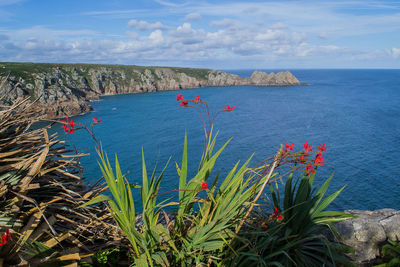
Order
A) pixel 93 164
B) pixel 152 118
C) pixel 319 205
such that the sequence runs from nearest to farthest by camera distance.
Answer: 1. pixel 319 205
2. pixel 93 164
3. pixel 152 118

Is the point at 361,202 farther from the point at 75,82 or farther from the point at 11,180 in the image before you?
the point at 75,82

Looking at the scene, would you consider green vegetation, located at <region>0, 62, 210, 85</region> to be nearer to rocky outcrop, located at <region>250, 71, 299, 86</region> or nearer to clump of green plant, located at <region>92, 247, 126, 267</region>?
rocky outcrop, located at <region>250, 71, 299, 86</region>

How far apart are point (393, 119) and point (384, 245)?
5399 cm

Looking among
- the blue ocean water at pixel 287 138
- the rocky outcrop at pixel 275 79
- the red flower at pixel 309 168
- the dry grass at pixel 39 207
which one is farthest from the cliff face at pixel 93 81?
the red flower at pixel 309 168

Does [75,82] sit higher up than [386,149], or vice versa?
[75,82]

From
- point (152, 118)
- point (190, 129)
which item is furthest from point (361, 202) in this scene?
point (152, 118)

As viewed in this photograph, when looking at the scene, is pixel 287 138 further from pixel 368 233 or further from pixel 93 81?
pixel 93 81

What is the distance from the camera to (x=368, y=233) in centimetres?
362

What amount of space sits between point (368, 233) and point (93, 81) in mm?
107809

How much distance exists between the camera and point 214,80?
434ft

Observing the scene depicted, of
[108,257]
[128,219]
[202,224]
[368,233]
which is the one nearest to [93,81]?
[368,233]

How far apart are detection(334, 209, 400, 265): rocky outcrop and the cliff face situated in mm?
59762

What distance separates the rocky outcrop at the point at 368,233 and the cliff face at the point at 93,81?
5976 cm

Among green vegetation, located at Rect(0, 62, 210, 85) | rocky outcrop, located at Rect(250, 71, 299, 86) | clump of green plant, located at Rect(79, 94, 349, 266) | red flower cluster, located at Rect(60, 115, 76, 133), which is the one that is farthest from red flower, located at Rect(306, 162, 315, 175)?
rocky outcrop, located at Rect(250, 71, 299, 86)
